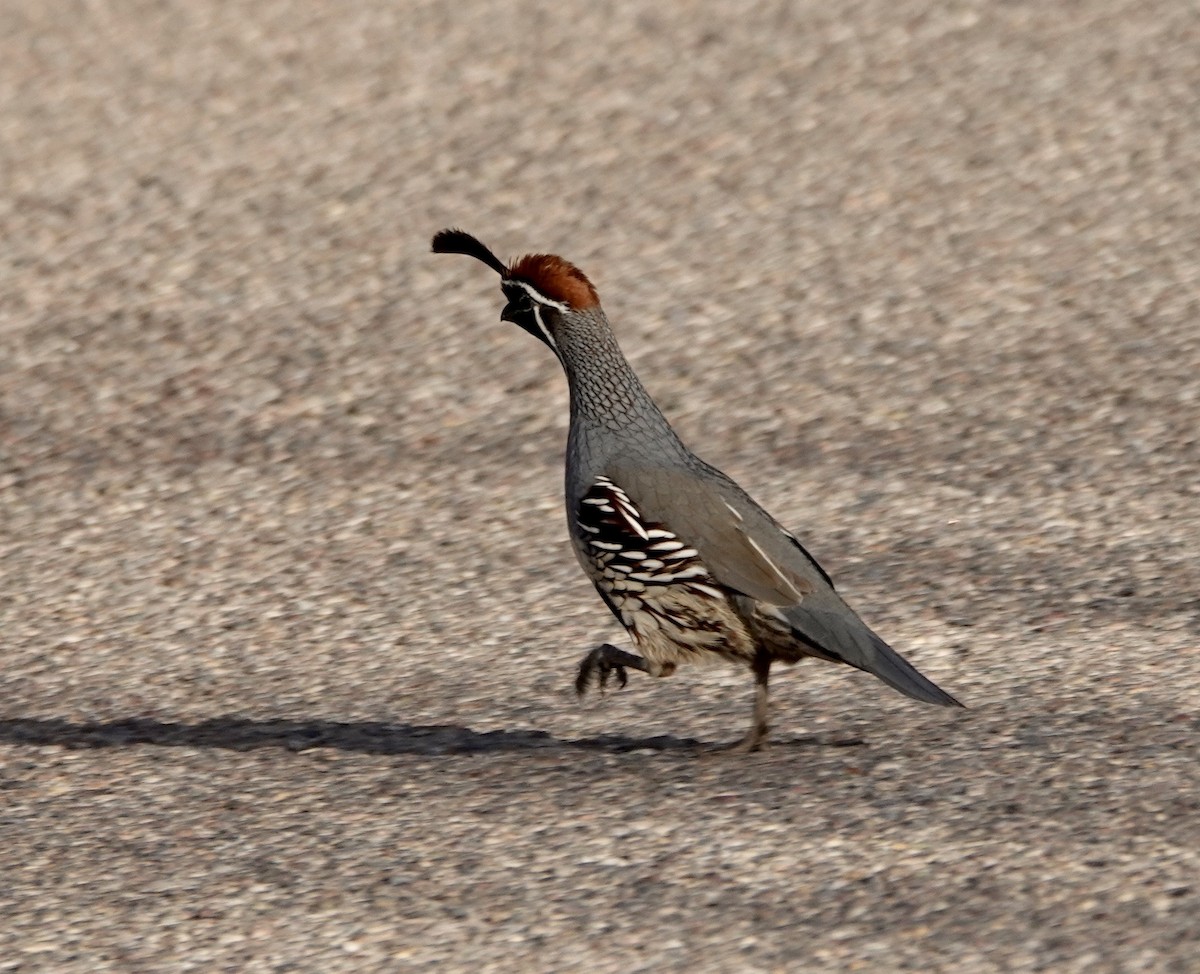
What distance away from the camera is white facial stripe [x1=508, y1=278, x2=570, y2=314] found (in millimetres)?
6762

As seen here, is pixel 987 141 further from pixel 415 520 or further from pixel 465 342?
pixel 415 520

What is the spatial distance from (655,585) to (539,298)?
113 centimetres

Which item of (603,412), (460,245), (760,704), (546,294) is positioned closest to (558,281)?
(546,294)

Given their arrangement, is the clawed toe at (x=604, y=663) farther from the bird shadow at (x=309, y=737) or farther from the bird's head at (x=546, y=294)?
the bird's head at (x=546, y=294)

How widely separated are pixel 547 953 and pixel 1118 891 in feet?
5.00

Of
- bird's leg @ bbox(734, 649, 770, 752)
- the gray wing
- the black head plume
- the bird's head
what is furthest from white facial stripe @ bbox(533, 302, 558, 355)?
bird's leg @ bbox(734, 649, 770, 752)

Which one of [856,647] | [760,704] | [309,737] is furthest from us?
[309,737]

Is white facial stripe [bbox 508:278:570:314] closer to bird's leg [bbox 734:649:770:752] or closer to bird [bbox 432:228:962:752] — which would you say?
bird [bbox 432:228:962:752]

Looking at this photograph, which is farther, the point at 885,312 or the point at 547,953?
the point at 885,312

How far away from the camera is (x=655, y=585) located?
6312mm

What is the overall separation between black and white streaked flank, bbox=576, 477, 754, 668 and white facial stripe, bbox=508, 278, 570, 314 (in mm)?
686

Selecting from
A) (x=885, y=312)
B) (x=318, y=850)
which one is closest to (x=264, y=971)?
(x=318, y=850)

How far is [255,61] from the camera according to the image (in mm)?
15125

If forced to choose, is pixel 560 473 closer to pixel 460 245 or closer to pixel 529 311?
pixel 460 245
